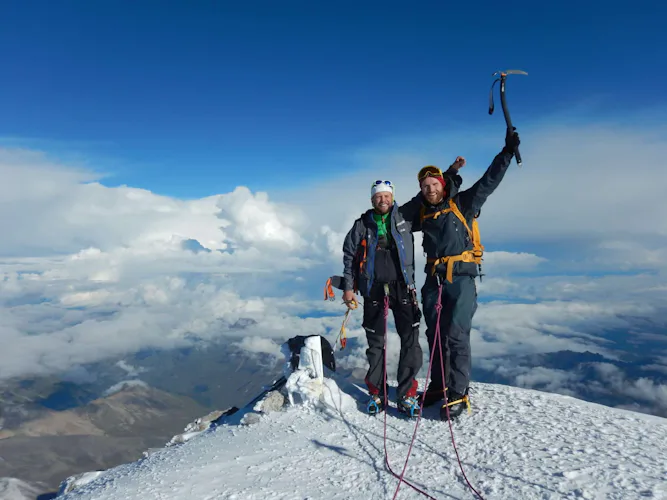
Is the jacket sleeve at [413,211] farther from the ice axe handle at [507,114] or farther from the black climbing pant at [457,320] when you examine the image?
the ice axe handle at [507,114]

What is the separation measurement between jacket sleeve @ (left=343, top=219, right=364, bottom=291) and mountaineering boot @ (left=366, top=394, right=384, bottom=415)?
238cm

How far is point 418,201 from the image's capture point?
8.77 metres

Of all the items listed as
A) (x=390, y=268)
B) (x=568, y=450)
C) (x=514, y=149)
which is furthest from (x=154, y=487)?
(x=514, y=149)

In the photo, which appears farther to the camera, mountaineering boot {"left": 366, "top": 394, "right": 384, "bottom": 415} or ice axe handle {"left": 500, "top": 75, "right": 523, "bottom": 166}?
mountaineering boot {"left": 366, "top": 394, "right": 384, "bottom": 415}

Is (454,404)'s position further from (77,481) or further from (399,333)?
(77,481)

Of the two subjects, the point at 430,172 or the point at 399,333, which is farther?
the point at 399,333

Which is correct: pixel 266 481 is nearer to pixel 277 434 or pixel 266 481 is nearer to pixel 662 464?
pixel 277 434

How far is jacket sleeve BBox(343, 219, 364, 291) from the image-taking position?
8.76 metres

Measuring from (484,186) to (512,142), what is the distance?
2.96 feet

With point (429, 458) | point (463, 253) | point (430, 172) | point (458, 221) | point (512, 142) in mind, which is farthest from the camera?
point (430, 172)

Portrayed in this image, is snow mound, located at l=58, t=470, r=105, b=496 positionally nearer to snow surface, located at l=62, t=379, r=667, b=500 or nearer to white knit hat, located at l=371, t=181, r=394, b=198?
snow surface, located at l=62, t=379, r=667, b=500

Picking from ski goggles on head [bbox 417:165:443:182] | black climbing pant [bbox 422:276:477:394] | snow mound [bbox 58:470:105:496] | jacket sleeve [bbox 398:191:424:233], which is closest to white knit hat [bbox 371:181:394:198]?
jacket sleeve [bbox 398:191:424:233]

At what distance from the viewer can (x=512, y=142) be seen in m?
7.40

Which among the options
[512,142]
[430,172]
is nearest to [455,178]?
[430,172]
